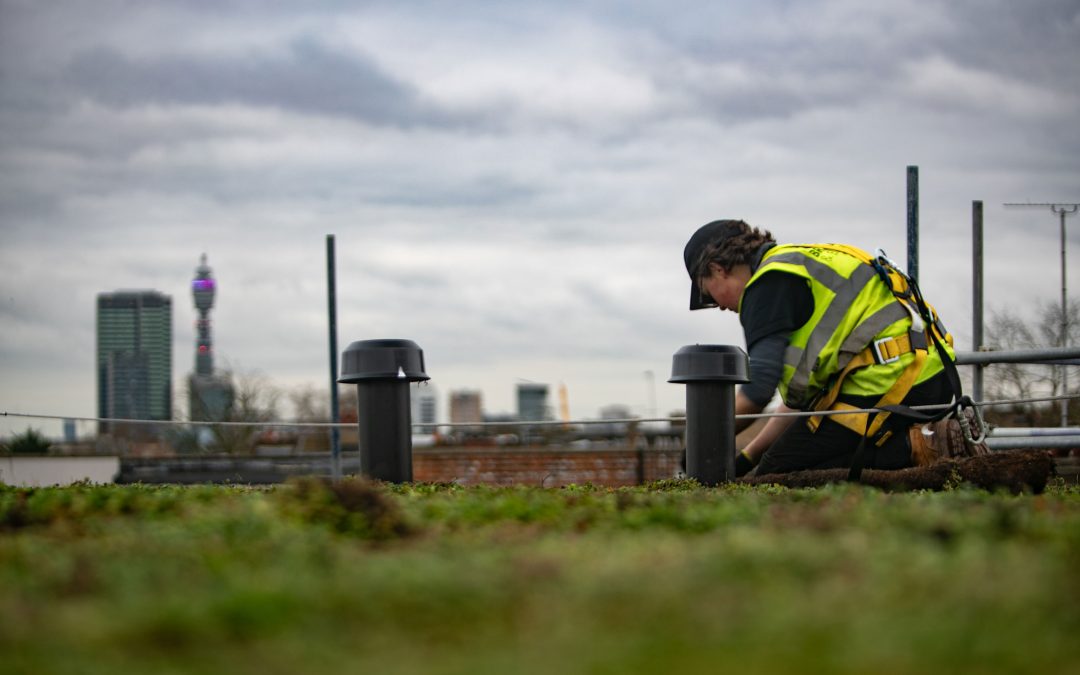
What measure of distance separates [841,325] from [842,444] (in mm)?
748

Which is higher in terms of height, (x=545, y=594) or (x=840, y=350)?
(x=840, y=350)

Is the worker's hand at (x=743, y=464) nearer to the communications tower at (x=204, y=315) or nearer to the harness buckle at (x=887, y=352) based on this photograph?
the harness buckle at (x=887, y=352)

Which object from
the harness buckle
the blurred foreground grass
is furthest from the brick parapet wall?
the blurred foreground grass

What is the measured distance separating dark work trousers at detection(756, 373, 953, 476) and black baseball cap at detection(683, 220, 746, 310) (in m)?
1.12

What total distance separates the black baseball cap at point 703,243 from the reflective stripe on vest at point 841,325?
621mm

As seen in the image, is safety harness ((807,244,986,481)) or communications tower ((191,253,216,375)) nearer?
safety harness ((807,244,986,481))

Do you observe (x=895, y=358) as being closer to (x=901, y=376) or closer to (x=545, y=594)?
(x=901, y=376)

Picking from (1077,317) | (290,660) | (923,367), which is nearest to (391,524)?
(290,660)

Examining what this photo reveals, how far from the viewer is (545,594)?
293 cm

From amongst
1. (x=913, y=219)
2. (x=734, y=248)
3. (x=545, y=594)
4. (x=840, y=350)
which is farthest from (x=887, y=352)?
(x=913, y=219)

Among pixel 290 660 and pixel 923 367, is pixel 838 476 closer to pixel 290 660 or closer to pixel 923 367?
pixel 923 367

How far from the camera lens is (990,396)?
96.9ft

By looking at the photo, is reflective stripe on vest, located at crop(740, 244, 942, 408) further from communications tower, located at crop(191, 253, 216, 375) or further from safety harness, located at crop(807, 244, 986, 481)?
communications tower, located at crop(191, 253, 216, 375)

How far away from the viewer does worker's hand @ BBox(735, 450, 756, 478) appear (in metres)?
8.50
